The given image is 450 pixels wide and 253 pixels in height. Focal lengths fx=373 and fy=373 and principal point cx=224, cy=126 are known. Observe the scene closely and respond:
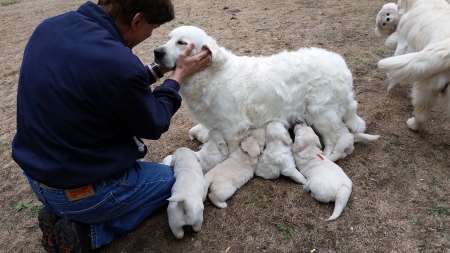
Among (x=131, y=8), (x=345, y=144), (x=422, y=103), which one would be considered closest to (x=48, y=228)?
(x=131, y=8)

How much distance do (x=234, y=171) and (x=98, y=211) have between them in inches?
47.8

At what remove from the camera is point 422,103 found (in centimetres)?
385

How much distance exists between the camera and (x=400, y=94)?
4.79m

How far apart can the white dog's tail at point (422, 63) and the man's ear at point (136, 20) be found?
7.46 ft

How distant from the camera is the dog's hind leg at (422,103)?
3.71m

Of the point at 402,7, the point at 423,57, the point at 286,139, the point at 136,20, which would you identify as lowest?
the point at 286,139

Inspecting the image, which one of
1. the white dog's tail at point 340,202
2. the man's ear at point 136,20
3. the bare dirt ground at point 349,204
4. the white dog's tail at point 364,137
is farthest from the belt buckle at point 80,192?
the white dog's tail at point 364,137

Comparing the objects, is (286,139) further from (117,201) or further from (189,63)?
(117,201)

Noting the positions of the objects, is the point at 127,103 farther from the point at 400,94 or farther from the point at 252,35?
the point at 252,35

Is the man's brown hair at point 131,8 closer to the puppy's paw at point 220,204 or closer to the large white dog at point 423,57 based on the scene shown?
the puppy's paw at point 220,204

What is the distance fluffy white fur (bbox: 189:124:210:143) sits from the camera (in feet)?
13.3

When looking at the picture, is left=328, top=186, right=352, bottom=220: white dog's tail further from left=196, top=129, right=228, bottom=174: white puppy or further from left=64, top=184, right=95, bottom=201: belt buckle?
left=64, top=184, right=95, bottom=201: belt buckle

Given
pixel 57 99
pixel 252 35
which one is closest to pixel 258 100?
pixel 57 99

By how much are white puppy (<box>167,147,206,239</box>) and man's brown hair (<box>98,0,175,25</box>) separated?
125cm
